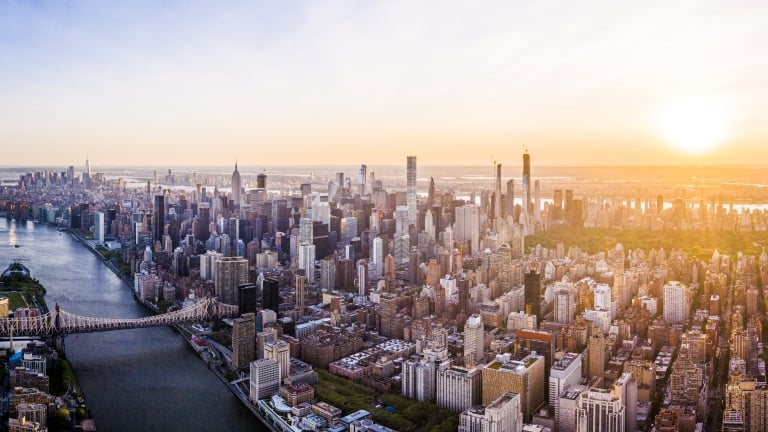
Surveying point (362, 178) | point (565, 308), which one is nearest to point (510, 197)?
point (362, 178)

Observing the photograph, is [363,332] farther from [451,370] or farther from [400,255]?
[400,255]

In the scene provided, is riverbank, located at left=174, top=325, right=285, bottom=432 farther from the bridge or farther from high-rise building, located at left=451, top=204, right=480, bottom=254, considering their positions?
high-rise building, located at left=451, top=204, right=480, bottom=254

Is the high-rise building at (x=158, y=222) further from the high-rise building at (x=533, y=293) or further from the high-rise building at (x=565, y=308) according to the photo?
the high-rise building at (x=565, y=308)

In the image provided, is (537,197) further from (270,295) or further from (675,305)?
(270,295)

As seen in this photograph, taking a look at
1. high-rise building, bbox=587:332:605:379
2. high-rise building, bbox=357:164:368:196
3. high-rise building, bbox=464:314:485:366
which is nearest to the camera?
high-rise building, bbox=587:332:605:379

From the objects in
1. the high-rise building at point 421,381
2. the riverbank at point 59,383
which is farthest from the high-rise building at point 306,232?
the high-rise building at point 421,381

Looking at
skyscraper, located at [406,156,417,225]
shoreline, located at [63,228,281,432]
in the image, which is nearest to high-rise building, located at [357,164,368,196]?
skyscraper, located at [406,156,417,225]
